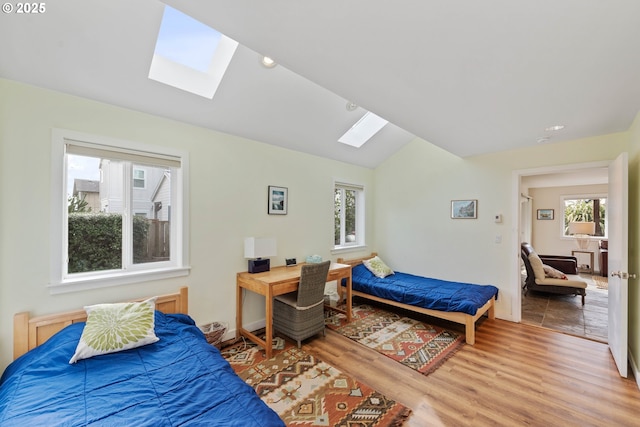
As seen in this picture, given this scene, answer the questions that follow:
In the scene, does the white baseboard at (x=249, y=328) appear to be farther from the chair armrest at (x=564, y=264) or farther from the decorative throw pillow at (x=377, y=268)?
the chair armrest at (x=564, y=264)

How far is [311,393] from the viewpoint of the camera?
7.07 ft

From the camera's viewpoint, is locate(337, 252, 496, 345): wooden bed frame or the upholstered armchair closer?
locate(337, 252, 496, 345): wooden bed frame

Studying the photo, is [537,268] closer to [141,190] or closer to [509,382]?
[509,382]

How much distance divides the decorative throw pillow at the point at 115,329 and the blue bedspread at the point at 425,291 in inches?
112

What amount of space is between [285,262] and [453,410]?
2377mm

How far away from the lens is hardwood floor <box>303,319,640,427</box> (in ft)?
6.29

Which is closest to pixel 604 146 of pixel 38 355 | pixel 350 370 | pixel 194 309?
pixel 350 370

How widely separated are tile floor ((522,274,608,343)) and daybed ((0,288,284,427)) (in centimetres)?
396

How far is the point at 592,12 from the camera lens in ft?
4.17

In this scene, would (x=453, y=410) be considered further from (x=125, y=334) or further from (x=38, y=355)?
(x=38, y=355)

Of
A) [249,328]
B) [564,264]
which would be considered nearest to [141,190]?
[249,328]

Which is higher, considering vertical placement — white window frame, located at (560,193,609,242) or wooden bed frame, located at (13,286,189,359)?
white window frame, located at (560,193,609,242)

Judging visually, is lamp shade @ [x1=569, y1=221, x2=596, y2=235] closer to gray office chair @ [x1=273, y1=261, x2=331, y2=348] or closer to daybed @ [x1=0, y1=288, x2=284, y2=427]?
gray office chair @ [x1=273, y1=261, x2=331, y2=348]

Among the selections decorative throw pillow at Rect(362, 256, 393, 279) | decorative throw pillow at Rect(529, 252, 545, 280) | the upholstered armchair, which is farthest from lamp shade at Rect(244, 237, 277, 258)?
decorative throw pillow at Rect(529, 252, 545, 280)
